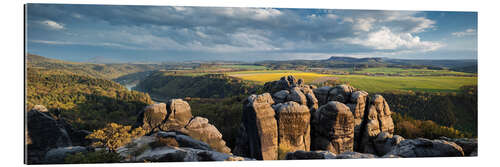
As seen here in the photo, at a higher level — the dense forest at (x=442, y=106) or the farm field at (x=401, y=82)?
the farm field at (x=401, y=82)

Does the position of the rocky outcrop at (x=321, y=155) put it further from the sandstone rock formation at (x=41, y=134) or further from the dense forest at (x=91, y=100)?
the dense forest at (x=91, y=100)

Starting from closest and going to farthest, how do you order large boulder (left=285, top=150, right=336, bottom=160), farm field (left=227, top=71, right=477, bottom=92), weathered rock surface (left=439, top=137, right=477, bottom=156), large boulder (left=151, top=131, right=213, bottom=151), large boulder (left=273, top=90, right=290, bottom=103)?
1. large boulder (left=285, top=150, right=336, bottom=160)
2. large boulder (left=151, top=131, right=213, bottom=151)
3. weathered rock surface (left=439, top=137, right=477, bottom=156)
4. farm field (left=227, top=71, right=477, bottom=92)
5. large boulder (left=273, top=90, right=290, bottom=103)

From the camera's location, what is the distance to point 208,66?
48.4 feet

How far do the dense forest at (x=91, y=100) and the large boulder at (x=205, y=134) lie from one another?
6858 mm

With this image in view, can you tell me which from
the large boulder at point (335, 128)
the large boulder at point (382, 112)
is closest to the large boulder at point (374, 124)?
the large boulder at point (382, 112)

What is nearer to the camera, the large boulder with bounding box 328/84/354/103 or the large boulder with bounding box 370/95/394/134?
the large boulder with bounding box 370/95/394/134

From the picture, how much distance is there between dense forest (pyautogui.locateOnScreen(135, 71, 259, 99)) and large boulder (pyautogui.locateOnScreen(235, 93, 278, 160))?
22.2ft

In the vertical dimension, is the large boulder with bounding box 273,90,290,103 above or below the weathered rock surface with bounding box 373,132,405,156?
above

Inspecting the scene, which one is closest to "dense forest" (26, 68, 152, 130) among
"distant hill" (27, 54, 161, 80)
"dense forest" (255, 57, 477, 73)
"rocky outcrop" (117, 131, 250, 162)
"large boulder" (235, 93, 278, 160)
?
"distant hill" (27, 54, 161, 80)

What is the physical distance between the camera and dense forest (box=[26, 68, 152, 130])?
48.4 ft

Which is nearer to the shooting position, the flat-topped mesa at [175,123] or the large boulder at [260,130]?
the large boulder at [260,130]

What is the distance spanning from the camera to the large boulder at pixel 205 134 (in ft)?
34.4

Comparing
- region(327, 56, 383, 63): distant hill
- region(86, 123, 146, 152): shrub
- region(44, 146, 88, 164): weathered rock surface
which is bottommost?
region(44, 146, 88, 164): weathered rock surface

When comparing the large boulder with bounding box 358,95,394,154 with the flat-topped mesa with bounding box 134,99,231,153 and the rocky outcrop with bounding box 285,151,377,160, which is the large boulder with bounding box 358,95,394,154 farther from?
the flat-topped mesa with bounding box 134,99,231,153
